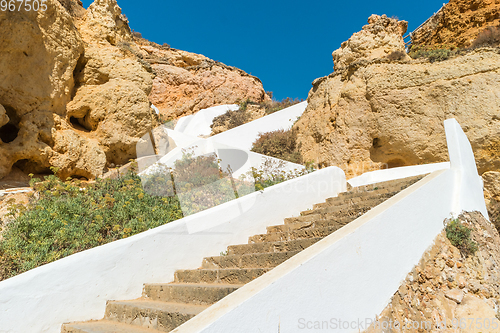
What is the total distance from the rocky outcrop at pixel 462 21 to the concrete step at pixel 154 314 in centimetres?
1454

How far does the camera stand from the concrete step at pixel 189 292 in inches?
103

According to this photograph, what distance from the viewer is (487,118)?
7.68 m

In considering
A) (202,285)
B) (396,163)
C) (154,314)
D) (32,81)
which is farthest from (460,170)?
(32,81)

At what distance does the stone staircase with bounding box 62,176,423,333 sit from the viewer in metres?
2.57

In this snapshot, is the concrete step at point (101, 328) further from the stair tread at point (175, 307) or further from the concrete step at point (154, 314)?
the stair tread at point (175, 307)

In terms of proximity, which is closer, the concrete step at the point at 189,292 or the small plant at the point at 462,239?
the concrete step at the point at 189,292

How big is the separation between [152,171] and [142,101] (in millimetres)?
2866

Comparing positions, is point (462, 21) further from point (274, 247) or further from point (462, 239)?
point (274, 247)

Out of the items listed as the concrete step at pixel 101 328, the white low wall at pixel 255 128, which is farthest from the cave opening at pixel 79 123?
the concrete step at pixel 101 328

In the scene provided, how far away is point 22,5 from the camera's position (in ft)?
21.5

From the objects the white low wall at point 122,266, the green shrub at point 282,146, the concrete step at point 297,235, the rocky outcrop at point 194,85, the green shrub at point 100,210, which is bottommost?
the concrete step at point 297,235

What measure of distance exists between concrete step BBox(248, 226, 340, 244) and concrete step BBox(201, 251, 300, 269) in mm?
771

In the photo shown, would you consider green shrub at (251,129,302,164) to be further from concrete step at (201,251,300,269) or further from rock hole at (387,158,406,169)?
concrete step at (201,251,300,269)

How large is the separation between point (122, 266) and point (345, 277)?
89.6 inches
